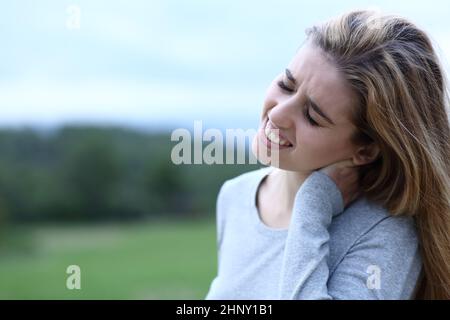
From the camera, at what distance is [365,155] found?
1217mm

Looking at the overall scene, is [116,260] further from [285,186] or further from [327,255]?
[327,255]

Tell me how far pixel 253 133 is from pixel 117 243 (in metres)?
5.21

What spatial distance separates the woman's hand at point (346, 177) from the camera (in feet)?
4.01

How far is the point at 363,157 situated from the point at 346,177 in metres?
0.06

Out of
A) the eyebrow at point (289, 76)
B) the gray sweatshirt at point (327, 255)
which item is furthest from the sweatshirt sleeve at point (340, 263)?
the eyebrow at point (289, 76)

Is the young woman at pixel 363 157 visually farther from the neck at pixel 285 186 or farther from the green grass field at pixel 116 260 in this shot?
the green grass field at pixel 116 260

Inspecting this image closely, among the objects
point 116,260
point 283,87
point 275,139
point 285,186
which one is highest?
point 283,87

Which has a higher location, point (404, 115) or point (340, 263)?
point (404, 115)

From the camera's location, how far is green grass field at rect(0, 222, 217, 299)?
16.3ft

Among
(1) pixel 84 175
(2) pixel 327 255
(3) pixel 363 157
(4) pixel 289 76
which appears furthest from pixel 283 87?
(1) pixel 84 175

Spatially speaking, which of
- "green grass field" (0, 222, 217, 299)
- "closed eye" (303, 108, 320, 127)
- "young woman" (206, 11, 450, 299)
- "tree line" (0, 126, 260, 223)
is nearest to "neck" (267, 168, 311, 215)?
"young woman" (206, 11, 450, 299)

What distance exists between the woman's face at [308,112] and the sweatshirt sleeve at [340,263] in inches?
3.3

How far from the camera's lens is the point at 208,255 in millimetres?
6129

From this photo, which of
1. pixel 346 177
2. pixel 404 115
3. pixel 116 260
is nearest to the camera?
pixel 404 115
